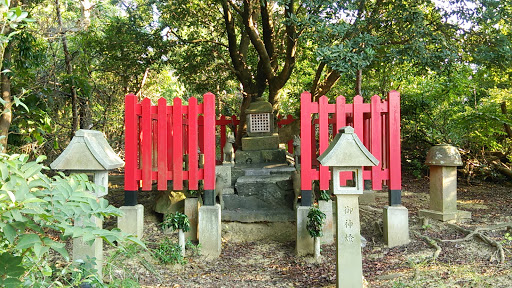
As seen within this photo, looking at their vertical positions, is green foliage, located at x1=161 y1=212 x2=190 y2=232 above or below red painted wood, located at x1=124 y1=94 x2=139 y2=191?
below

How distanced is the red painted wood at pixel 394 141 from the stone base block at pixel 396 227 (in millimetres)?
405

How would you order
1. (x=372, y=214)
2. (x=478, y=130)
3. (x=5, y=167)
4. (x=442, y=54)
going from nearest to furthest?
1. (x=5, y=167)
2. (x=442, y=54)
3. (x=372, y=214)
4. (x=478, y=130)

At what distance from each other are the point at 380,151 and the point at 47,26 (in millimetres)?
7094

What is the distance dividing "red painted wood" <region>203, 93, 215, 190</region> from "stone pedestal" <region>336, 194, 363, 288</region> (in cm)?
251

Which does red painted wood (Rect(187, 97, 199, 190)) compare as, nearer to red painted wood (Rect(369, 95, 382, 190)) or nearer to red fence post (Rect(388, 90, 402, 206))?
red painted wood (Rect(369, 95, 382, 190))

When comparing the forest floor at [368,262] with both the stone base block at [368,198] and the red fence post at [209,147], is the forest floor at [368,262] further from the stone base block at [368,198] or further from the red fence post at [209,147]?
the stone base block at [368,198]

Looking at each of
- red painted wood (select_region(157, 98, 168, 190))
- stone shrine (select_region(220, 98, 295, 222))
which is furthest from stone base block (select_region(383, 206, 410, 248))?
red painted wood (select_region(157, 98, 168, 190))

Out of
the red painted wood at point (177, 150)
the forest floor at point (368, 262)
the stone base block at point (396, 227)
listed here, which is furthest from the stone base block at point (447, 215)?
the red painted wood at point (177, 150)

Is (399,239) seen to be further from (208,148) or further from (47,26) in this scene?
(47,26)

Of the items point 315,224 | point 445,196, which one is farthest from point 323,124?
point 445,196

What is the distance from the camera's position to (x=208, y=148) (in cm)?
642

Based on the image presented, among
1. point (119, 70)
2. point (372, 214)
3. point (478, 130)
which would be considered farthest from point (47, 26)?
point (478, 130)

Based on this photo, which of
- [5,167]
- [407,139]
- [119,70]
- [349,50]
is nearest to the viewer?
[5,167]

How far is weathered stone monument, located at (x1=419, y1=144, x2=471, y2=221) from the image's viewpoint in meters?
7.04
